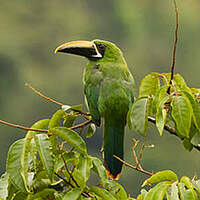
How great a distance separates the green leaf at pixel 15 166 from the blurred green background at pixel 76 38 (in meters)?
10.4

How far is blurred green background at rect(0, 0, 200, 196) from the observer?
1282 cm

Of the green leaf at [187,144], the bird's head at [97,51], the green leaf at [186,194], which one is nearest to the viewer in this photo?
the green leaf at [186,194]

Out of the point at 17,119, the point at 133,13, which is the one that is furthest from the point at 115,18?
the point at 17,119

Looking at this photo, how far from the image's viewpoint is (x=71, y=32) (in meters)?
16.5

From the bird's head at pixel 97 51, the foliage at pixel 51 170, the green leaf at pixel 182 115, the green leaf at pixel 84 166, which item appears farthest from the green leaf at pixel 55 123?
the bird's head at pixel 97 51

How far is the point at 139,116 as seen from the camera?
1.33m

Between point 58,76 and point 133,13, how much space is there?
4050 millimetres

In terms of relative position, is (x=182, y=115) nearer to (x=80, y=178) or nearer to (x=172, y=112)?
(x=172, y=112)

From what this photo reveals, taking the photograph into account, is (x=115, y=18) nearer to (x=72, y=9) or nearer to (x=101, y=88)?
(x=72, y=9)

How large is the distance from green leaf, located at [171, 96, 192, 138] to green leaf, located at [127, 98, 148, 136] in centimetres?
8

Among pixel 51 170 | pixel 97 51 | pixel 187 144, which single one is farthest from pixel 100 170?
pixel 97 51

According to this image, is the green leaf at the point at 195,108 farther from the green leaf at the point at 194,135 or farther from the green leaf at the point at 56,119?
the green leaf at the point at 56,119

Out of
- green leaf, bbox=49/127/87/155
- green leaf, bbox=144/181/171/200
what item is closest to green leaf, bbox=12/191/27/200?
green leaf, bbox=49/127/87/155

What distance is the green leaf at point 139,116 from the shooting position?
1.30m
